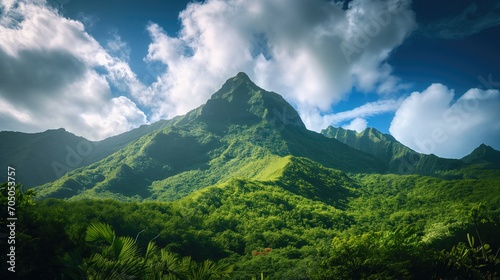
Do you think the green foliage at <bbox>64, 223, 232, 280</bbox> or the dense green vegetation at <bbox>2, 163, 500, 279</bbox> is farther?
the dense green vegetation at <bbox>2, 163, 500, 279</bbox>

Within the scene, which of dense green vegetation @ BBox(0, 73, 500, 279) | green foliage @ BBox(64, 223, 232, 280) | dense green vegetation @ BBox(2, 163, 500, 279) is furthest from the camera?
dense green vegetation @ BBox(2, 163, 500, 279)

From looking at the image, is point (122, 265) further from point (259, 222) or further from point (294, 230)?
point (294, 230)

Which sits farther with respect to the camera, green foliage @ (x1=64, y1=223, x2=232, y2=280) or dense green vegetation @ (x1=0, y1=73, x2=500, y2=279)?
dense green vegetation @ (x1=0, y1=73, x2=500, y2=279)

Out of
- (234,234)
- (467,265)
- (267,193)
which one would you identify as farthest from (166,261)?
(267,193)

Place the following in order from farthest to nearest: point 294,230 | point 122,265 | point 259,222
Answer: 1. point 294,230
2. point 259,222
3. point 122,265

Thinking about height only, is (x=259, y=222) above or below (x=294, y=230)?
above

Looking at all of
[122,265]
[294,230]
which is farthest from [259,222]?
[122,265]

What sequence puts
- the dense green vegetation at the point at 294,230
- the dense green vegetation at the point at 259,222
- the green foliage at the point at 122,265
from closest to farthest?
the green foliage at the point at 122,265 < the dense green vegetation at the point at 259,222 < the dense green vegetation at the point at 294,230

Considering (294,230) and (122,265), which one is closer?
(122,265)

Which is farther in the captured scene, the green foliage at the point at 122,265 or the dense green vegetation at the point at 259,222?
the dense green vegetation at the point at 259,222

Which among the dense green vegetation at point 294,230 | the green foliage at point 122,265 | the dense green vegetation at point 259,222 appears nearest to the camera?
the green foliage at point 122,265

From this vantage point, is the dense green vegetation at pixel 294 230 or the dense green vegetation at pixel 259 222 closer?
the dense green vegetation at pixel 259 222

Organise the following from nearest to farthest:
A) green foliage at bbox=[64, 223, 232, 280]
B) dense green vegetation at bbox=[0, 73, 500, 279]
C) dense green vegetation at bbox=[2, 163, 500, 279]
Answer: green foliage at bbox=[64, 223, 232, 280] < dense green vegetation at bbox=[0, 73, 500, 279] < dense green vegetation at bbox=[2, 163, 500, 279]

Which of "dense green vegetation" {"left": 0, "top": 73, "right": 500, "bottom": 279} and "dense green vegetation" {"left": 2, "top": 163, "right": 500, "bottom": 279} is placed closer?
"dense green vegetation" {"left": 0, "top": 73, "right": 500, "bottom": 279}
